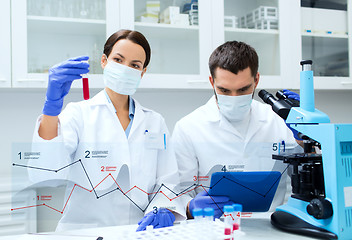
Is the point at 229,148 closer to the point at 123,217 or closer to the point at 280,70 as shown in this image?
the point at 123,217

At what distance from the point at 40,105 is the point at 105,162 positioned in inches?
40.9

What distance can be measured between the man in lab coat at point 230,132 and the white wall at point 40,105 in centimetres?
74

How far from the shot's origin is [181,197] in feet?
4.12

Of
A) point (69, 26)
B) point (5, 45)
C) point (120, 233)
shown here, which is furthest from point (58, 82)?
point (69, 26)

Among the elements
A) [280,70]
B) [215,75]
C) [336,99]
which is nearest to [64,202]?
[215,75]

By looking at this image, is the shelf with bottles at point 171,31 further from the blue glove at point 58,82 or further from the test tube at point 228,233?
the test tube at point 228,233

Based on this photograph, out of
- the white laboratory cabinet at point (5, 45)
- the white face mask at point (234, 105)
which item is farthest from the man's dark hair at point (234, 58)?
the white laboratory cabinet at point (5, 45)

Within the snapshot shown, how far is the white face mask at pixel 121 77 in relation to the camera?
1.38m

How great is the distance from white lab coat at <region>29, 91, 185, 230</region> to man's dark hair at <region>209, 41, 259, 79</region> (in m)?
0.38

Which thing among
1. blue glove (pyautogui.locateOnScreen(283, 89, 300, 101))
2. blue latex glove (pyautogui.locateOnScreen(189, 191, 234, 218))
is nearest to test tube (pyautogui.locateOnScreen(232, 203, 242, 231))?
blue latex glove (pyautogui.locateOnScreen(189, 191, 234, 218))

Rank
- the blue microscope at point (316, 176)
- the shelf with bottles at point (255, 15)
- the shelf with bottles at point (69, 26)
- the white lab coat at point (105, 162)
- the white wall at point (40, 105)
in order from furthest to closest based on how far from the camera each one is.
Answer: the shelf with bottles at point (255, 15) < the white wall at point (40, 105) < the shelf with bottles at point (69, 26) < the white lab coat at point (105, 162) < the blue microscope at point (316, 176)

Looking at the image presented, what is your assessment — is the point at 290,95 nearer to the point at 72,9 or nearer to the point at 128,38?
the point at 128,38

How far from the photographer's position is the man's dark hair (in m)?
1.42

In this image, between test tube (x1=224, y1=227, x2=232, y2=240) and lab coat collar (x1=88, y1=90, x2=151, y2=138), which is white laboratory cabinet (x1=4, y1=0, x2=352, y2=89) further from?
test tube (x1=224, y1=227, x2=232, y2=240)
